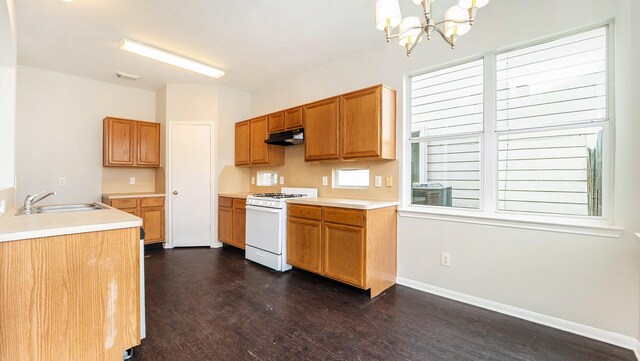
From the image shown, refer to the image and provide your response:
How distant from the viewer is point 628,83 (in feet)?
6.15

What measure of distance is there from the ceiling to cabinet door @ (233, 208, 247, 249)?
212 centimetres

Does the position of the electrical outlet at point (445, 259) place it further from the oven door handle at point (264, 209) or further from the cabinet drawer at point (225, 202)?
the cabinet drawer at point (225, 202)

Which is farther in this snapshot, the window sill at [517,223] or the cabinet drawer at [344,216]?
the cabinet drawer at [344,216]

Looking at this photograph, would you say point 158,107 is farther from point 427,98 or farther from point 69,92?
point 427,98

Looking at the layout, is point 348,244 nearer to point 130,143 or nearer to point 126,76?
point 130,143

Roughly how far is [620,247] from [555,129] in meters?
0.95

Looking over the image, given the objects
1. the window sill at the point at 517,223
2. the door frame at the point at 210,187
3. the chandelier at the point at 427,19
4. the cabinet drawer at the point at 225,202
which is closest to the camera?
the chandelier at the point at 427,19

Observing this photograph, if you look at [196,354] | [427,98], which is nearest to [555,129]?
[427,98]

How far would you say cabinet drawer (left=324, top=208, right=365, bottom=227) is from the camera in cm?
264

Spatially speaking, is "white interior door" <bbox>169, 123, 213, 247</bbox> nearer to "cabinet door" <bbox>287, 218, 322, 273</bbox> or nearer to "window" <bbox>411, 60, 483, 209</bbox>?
"cabinet door" <bbox>287, 218, 322, 273</bbox>

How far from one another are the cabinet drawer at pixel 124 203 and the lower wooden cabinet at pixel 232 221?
123cm

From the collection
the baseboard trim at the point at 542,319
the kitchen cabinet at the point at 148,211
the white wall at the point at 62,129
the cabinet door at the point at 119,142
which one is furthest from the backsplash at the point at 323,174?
the white wall at the point at 62,129

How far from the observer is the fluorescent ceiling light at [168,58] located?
10.2ft

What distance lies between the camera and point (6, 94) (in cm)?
223
